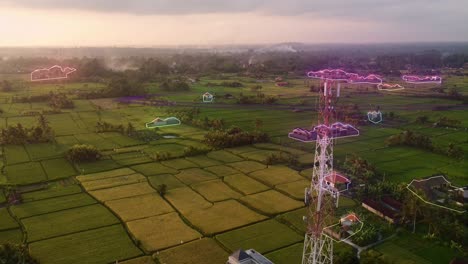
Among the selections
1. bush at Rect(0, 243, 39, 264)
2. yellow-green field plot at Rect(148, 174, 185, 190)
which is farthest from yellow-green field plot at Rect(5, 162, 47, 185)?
bush at Rect(0, 243, 39, 264)

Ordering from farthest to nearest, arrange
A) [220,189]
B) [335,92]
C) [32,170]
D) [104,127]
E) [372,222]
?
[104,127] < [32,170] < [220,189] < [372,222] < [335,92]

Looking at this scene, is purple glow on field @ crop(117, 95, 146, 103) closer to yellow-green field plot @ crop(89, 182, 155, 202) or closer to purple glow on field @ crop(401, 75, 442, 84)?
yellow-green field plot @ crop(89, 182, 155, 202)

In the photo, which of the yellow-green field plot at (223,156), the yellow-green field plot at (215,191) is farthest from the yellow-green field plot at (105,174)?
the yellow-green field plot at (223,156)

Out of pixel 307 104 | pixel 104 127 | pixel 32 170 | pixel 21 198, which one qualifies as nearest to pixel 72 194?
pixel 21 198

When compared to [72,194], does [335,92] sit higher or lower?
higher

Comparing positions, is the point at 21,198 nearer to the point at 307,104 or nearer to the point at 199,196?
the point at 199,196

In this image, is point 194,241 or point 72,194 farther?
point 72,194

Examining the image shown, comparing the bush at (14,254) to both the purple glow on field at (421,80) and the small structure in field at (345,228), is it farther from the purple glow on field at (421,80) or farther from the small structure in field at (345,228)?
the purple glow on field at (421,80)
